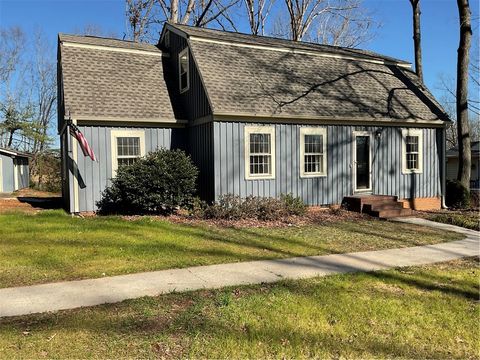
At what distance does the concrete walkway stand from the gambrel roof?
252 inches

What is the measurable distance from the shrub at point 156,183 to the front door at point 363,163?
5872 millimetres

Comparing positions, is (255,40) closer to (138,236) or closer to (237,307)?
(138,236)

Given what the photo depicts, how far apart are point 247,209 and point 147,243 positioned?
4.31 metres

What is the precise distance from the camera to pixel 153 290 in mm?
5797

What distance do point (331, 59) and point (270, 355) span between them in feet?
48.8

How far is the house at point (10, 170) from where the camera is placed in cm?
2698

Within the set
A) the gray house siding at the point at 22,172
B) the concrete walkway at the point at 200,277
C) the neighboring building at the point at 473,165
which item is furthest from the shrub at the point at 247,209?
the neighboring building at the point at 473,165

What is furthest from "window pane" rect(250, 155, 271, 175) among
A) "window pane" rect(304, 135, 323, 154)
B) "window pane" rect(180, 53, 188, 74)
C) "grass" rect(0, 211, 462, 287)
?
"window pane" rect(180, 53, 188, 74)

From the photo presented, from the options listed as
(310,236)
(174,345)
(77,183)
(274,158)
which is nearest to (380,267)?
(310,236)

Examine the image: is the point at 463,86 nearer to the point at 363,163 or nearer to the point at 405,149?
the point at 405,149

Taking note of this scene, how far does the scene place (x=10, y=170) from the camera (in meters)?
27.7

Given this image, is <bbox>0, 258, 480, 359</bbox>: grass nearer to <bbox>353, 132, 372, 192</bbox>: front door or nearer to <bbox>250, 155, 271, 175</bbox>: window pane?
<bbox>250, 155, 271, 175</bbox>: window pane

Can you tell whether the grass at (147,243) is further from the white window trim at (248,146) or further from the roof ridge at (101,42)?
the roof ridge at (101,42)

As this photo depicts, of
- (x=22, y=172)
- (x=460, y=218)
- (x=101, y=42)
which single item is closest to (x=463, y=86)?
(x=460, y=218)
